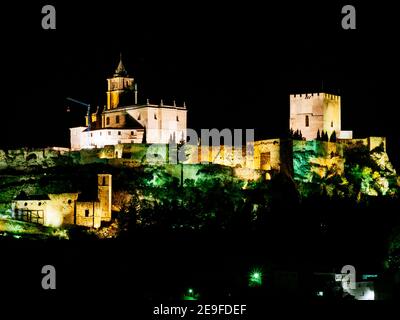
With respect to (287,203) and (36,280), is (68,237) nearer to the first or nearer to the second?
(36,280)

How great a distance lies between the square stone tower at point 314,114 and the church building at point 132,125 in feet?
24.6

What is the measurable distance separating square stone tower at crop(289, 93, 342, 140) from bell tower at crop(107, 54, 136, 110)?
11.5 m

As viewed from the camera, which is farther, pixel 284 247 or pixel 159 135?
pixel 159 135

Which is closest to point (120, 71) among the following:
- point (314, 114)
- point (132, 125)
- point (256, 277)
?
point (132, 125)

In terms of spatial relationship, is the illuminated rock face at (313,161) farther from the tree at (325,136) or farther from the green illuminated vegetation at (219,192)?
A: the tree at (325,136)

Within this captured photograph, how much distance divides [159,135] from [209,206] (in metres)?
10.1

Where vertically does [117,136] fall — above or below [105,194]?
above

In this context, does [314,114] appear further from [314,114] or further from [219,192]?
[219,192]

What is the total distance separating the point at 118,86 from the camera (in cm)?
8806

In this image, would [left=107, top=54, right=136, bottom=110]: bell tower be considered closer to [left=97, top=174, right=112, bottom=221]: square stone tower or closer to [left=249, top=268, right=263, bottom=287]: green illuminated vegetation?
[left=97, top=174, right=112, bottom=221]: square stone tower

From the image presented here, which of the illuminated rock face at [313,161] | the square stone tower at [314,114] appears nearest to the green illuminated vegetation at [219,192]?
the illuminated rock face at [313,161]

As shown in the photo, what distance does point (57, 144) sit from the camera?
9225 cm

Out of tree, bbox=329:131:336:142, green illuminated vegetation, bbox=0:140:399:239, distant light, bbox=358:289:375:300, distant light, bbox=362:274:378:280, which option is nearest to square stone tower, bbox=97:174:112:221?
green illuminated vegetation, bbox=0:140:399:239

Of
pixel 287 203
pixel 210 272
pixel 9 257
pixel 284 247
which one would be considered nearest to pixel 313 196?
pixel 287 203
